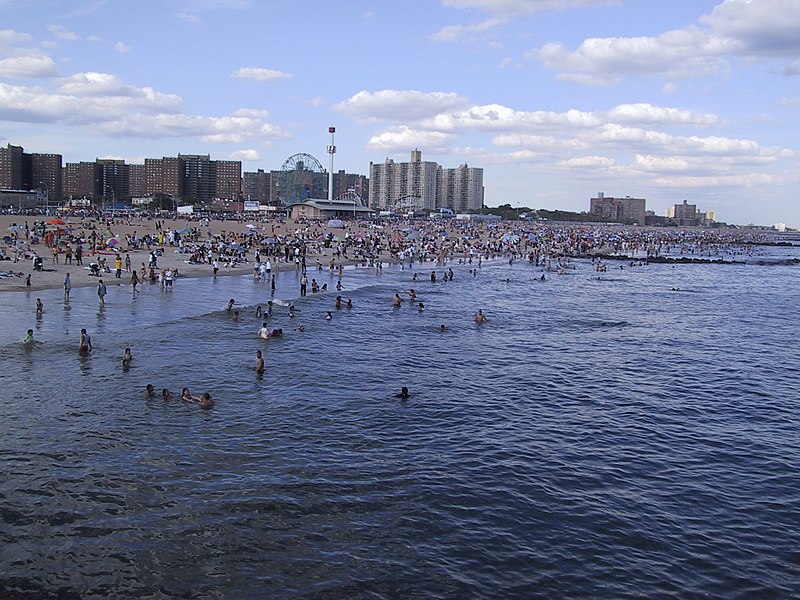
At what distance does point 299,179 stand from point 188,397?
6396 inches

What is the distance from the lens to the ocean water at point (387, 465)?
10102 millimetres

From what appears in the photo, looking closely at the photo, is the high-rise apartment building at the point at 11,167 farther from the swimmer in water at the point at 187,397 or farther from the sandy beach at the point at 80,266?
the swimmer in water at the point at 187,397

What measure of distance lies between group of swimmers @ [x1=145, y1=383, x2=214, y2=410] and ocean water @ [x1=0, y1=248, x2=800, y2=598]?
0.82 feet

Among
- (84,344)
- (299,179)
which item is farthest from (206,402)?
(299,179)

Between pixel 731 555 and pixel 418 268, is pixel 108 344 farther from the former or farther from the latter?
pixel 418 268

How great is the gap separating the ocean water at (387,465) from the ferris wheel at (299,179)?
147806mm

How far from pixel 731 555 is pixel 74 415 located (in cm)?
1440

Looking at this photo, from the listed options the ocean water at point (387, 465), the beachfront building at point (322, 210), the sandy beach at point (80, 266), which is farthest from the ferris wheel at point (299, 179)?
the ocean water at point (387, 465)

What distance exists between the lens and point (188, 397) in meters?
17.5

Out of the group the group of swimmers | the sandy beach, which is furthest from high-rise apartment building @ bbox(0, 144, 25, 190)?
the group of swimmers

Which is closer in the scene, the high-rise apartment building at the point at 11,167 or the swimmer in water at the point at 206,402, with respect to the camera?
the swimmer in water at the point at 206,402

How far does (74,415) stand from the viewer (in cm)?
1594

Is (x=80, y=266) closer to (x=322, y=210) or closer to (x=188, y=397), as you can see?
(x=188, y=397)

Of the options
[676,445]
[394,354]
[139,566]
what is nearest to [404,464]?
[139,566]
